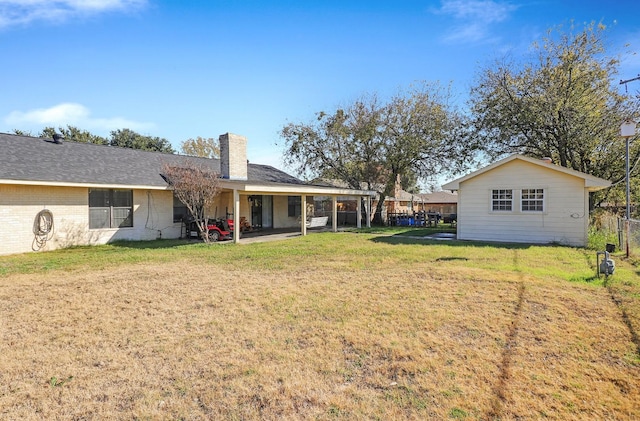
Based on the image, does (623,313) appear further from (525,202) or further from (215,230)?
(215,230)

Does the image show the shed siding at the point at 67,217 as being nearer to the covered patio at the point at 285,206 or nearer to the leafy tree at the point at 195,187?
the leafy tree at the point at 195,187

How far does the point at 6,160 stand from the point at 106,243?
3.88 meters

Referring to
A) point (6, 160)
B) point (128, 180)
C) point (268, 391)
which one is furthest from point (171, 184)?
point (268, 391)

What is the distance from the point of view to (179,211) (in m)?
15.1

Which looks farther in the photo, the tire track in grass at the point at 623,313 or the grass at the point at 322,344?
the tire track in grass at the point at 623,313

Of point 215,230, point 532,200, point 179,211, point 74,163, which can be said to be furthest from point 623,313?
point 74,163

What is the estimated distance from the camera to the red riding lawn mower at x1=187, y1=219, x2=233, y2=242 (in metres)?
13.8

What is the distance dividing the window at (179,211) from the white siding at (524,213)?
11.4 meters

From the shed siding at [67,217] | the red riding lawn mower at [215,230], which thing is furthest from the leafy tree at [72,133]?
the red riding lawn mower at [215,230]

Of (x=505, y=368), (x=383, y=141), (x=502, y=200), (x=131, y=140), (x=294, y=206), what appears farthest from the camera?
(x=131, y=140)

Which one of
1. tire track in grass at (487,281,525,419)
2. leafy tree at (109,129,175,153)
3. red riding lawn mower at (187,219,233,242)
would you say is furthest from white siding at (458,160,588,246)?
leafy tree at (109,129,175,153)

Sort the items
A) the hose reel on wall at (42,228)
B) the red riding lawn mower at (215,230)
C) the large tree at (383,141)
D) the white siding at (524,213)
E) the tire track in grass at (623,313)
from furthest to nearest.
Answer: the large tree at (383,141) → the red riding lawn mower at (215,230) → the white siding at (524,213) → the hose reel on wall at (42,228) → the tire track in grass at (623,313)

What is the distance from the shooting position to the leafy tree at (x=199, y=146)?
4422cm

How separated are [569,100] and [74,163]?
21.1 m
